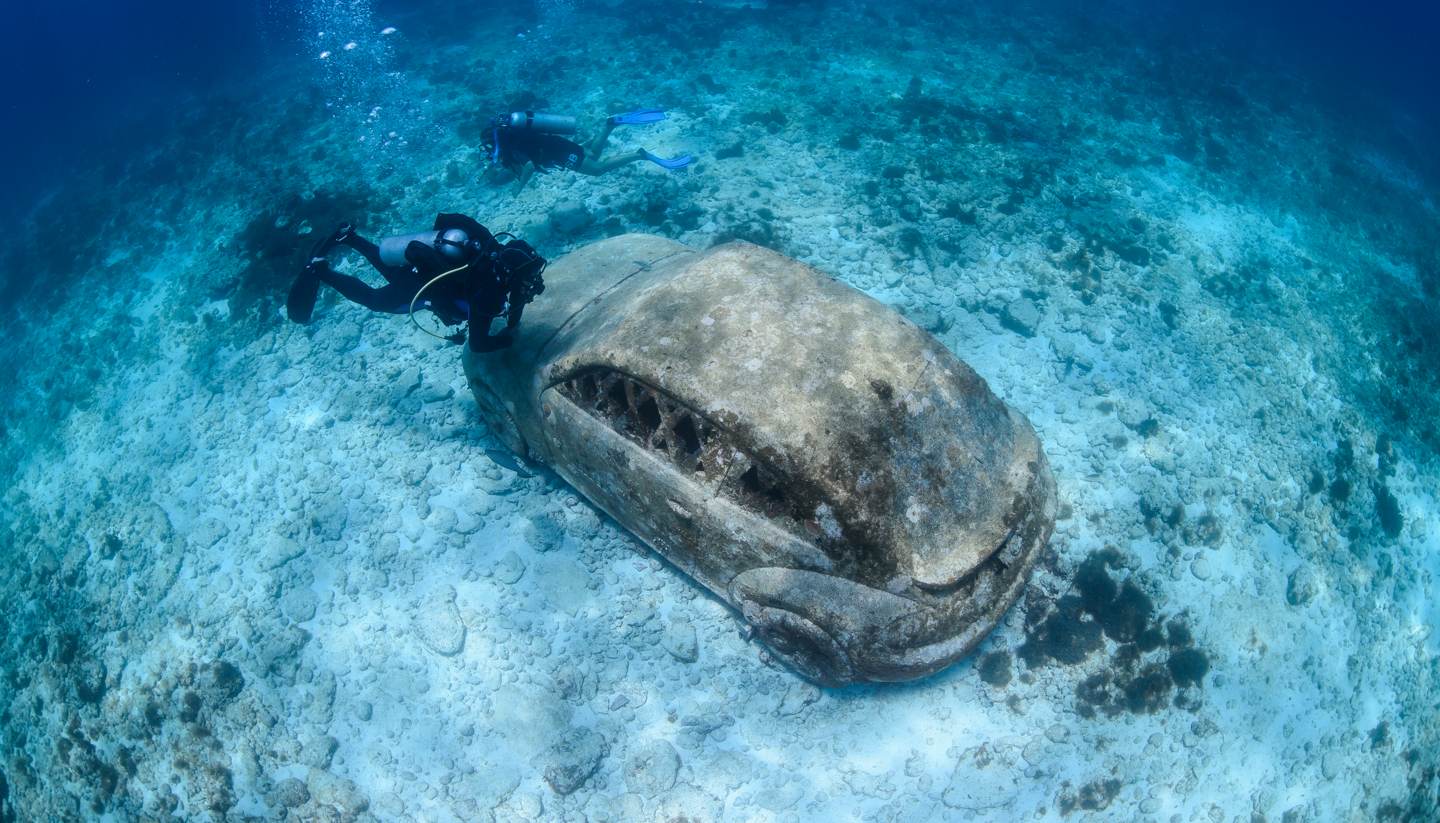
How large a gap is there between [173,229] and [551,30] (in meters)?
10.9

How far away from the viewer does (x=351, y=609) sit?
5281mm

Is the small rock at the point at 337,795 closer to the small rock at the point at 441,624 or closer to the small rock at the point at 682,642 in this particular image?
the small rock at the point at 441,624

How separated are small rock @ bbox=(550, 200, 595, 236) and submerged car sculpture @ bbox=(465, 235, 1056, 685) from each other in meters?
4.47

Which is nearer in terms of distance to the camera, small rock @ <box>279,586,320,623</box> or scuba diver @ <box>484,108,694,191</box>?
small rock @ <box>279,586,320,623</box>

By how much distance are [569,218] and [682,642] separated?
6.37 metres

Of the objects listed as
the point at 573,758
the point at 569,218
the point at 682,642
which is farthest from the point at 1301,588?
the point at 569,218

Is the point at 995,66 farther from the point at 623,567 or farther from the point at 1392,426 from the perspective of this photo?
the point at 623,567

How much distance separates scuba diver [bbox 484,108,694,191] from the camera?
7926 mm

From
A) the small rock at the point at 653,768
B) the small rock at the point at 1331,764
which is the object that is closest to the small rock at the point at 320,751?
the small rock at the point at 653,768

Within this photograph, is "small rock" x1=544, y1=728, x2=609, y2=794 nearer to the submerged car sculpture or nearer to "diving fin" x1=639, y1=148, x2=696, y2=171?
the submerged car sculpture

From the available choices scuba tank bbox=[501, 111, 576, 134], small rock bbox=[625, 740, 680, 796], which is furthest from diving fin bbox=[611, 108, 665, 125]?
small rock bbox=[625, 740, 680, 796]

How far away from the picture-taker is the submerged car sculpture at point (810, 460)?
371 cm

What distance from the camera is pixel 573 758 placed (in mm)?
4418

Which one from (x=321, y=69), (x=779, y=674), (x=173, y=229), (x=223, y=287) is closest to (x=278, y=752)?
(x=779, y=674)
